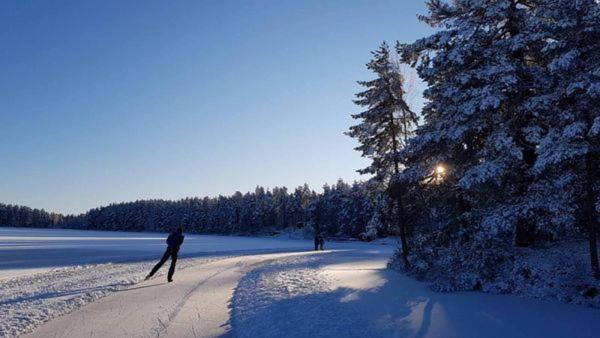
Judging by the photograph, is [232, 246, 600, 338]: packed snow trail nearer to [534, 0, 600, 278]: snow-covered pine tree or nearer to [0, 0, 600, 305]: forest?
[0, 0, 600, 305]: forest

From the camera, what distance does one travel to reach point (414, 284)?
14008mm

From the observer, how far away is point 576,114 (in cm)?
1113

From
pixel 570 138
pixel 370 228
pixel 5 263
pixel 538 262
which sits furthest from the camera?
pixel 5 263

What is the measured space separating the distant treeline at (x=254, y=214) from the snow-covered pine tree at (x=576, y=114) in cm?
5460

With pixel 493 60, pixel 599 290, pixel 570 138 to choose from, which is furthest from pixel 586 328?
pixel 493 60

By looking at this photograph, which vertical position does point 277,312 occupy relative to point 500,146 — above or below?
below

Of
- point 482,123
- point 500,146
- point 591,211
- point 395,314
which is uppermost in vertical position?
point 482,123

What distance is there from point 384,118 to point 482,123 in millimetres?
7473

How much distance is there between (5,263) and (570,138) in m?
28.6

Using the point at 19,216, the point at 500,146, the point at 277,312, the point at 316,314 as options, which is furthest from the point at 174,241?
the point at 19,216

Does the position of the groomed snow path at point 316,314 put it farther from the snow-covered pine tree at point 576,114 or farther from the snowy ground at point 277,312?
the snow-covered pine tree at point 576,114

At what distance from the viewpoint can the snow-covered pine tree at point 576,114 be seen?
10820 mm

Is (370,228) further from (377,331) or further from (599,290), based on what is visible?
(377,331)

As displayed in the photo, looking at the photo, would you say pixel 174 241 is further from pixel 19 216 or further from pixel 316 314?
pixel 19 216
